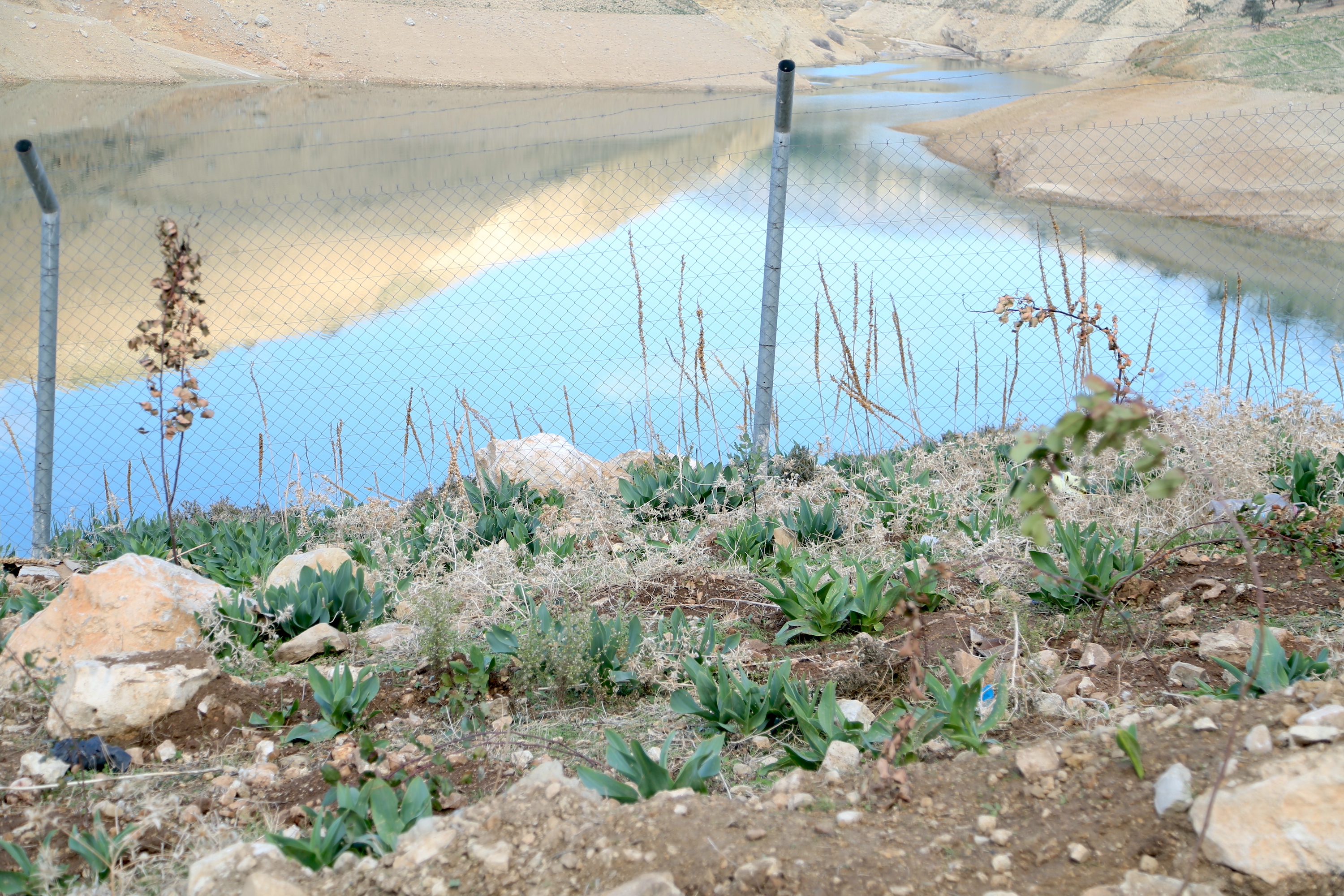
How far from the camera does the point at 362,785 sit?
208 centimetres

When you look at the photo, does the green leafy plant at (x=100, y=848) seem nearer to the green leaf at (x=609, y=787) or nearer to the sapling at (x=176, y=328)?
the green leaf at (x=609, y=787)

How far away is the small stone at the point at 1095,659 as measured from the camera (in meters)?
2.44

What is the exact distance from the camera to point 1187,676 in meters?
2.25

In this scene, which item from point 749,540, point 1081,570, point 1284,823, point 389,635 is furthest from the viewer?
point 749,540

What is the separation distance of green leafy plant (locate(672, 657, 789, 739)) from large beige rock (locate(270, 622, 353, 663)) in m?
1.39

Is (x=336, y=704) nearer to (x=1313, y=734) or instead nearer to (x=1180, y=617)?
(x=1313, y=734)

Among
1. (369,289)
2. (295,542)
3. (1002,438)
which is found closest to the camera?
(295,542)

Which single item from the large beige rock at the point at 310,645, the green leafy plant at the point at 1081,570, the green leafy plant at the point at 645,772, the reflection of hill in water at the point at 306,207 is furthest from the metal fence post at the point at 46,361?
the green leafy plant at the point at 1081,570

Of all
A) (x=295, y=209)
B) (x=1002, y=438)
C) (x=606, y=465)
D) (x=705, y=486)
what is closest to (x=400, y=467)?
(x=606, y=465)

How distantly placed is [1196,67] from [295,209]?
23784 mm

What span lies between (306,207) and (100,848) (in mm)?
14143

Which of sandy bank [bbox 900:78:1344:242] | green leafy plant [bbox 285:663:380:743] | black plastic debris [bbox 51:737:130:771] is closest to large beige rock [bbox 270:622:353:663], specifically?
green leafy plant [bbox 285:663:380:743]

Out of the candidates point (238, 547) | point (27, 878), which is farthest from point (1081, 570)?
point (238, 547)

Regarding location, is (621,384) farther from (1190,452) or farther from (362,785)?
(362,785)
